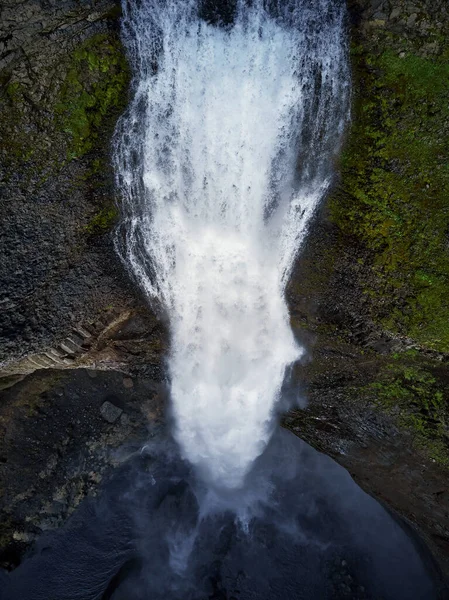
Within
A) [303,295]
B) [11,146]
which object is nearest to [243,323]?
[303,295]

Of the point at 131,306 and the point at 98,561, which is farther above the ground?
the point at 131,306

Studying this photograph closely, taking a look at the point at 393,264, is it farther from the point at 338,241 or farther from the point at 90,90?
the point at 90,90

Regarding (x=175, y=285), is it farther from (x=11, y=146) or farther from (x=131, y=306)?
(x=11, y=146)

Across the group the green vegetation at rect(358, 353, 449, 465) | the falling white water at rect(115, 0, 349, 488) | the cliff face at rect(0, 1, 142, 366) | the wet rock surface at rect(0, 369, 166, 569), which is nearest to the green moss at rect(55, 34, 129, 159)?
the cliff face at rect(0, 1, 142, 366)

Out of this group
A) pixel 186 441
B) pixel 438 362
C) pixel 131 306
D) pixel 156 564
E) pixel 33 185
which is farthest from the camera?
pixel 186 441

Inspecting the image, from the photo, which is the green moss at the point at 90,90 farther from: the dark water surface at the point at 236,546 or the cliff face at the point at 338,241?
the dark water surface at the point at 236,546
